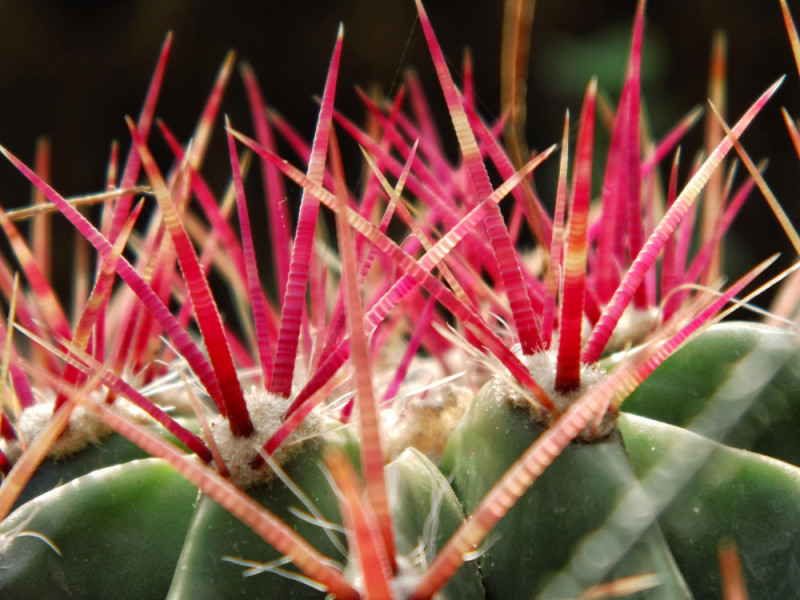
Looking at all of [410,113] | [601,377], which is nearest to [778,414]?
[601,377]

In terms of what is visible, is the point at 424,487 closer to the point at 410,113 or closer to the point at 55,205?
the point at 55,205

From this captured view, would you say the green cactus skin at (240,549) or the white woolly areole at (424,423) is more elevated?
the green cactus skin at (240,549)

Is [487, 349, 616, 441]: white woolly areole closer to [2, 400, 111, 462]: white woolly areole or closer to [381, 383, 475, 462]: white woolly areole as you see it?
[381, 383, 475, 462]: white woolly areole

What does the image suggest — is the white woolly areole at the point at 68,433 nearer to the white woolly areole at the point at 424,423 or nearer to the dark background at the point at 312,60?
the white woolly areole at the point at 424,423

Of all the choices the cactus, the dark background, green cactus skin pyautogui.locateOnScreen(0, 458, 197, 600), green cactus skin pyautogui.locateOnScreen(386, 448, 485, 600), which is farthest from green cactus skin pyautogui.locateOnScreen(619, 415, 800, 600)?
the dark background

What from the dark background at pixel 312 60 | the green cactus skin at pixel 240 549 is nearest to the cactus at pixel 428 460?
the green cactus skin at pixel 240 549

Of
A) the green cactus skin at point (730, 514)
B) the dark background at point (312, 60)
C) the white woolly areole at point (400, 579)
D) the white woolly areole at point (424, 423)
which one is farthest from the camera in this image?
the dark background at point (312, 60)

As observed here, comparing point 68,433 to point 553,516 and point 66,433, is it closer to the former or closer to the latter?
point 66,433
